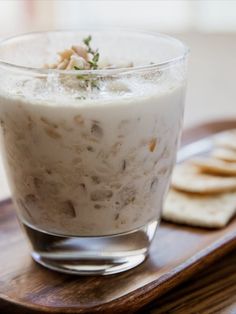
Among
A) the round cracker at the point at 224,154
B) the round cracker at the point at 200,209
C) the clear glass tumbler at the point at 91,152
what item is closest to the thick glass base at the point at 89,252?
the clear glass tumbler at the point at 91,152

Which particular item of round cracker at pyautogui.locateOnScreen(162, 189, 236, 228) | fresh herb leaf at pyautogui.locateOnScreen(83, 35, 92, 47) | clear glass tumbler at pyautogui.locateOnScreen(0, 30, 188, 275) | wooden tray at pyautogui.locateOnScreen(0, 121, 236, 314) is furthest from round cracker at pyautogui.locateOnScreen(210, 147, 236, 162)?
fresh herb leaf at pyautogui.locateOnScreen(83, 35, 92, 47)

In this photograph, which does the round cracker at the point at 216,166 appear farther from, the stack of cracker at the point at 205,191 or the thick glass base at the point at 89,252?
the thick glass base at the point at 89,252

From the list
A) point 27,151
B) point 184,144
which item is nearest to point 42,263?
point 27,151

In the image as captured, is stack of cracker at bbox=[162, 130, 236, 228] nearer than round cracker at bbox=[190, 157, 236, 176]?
Yes

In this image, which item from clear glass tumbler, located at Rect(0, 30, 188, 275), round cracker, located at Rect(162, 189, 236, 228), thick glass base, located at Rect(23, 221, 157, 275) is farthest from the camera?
round cracker, located at Rect(162, 189, 236, 228)

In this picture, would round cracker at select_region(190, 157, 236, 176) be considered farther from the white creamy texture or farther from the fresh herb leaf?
the fresh herb leaf

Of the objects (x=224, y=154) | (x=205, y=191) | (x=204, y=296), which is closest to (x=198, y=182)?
(x=205, y=191)
